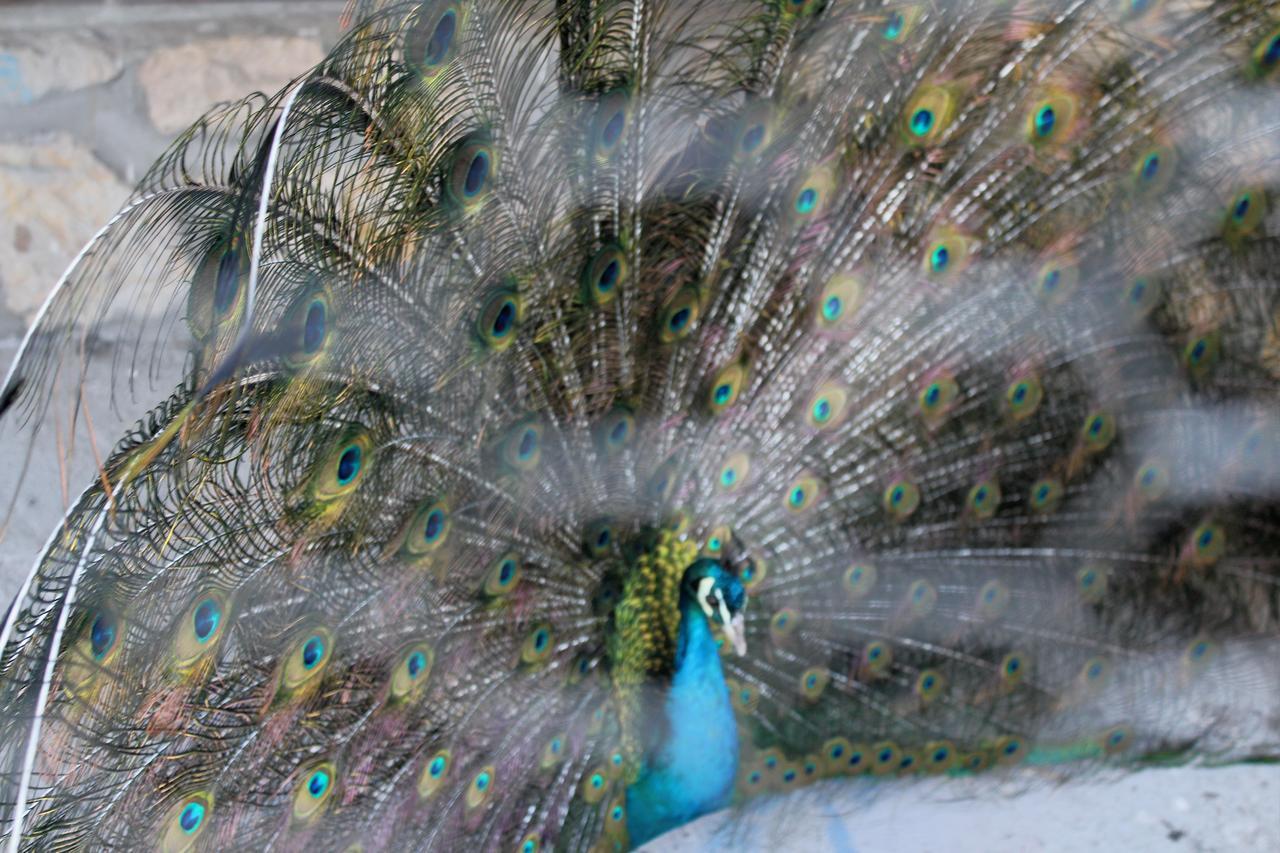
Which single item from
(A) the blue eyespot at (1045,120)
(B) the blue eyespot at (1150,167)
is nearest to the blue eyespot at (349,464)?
(A) the blue eyespot at (1045,120)

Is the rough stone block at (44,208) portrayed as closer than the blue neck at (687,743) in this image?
No

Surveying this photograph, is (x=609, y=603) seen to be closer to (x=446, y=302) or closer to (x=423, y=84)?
(x=446, y=302)

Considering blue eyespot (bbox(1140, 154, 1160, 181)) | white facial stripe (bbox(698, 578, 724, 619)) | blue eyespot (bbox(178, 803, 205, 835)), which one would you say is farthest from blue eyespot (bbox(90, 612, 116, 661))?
blue eyespot (bbox(1140, 154, 1160, 181))

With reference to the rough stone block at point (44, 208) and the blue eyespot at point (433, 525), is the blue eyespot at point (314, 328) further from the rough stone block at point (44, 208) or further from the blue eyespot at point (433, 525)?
the rough stone block at point (44, 208)

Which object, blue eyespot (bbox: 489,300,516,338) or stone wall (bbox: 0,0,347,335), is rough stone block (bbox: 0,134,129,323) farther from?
blue eyespot (bbox: 489,300,516,338)

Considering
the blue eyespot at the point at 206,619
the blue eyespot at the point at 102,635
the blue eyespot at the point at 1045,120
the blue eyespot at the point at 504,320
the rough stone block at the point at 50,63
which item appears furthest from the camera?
the rough stone block at the point at 50,63
